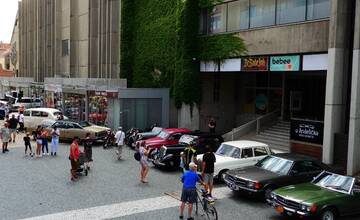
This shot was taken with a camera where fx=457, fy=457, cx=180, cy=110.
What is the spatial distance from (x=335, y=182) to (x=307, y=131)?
341 inches

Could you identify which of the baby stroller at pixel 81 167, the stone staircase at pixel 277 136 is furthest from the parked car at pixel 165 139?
the stone staircase at pixel 277 136

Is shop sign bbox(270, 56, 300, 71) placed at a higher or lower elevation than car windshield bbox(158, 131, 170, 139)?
higher

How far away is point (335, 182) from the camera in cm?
1341

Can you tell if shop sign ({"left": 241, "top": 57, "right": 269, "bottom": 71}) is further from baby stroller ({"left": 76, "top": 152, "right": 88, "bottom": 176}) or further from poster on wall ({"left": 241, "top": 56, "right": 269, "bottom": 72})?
baby stroller ({"left": 76, "top": 152, "right": 88, "bottom": 176})

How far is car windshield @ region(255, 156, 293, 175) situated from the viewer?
50.2ft

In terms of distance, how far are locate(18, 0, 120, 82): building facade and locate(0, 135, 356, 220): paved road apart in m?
20.7

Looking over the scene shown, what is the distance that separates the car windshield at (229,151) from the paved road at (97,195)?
5.00 feet

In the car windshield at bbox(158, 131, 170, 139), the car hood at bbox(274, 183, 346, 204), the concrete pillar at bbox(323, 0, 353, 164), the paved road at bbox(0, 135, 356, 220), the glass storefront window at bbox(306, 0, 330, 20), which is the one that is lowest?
Answer: the paved road at bbox(0, 135, 356, 220)

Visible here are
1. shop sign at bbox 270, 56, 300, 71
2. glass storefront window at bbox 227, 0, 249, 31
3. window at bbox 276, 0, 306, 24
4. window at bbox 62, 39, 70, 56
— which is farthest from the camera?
window at bbox 62, 39, 70, 56

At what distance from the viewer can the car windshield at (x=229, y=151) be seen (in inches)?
706

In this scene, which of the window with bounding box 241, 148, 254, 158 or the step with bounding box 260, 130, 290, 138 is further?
the step with bounding box 260, 130, 290, 138

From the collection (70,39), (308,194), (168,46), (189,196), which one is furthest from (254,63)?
(70,39)

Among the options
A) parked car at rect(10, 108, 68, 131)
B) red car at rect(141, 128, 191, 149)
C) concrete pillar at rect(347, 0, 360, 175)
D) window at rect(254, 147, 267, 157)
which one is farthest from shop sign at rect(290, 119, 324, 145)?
parked car at rect(10, 108, 68, 131)

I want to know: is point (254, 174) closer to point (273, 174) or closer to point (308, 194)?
point (273, 174)
